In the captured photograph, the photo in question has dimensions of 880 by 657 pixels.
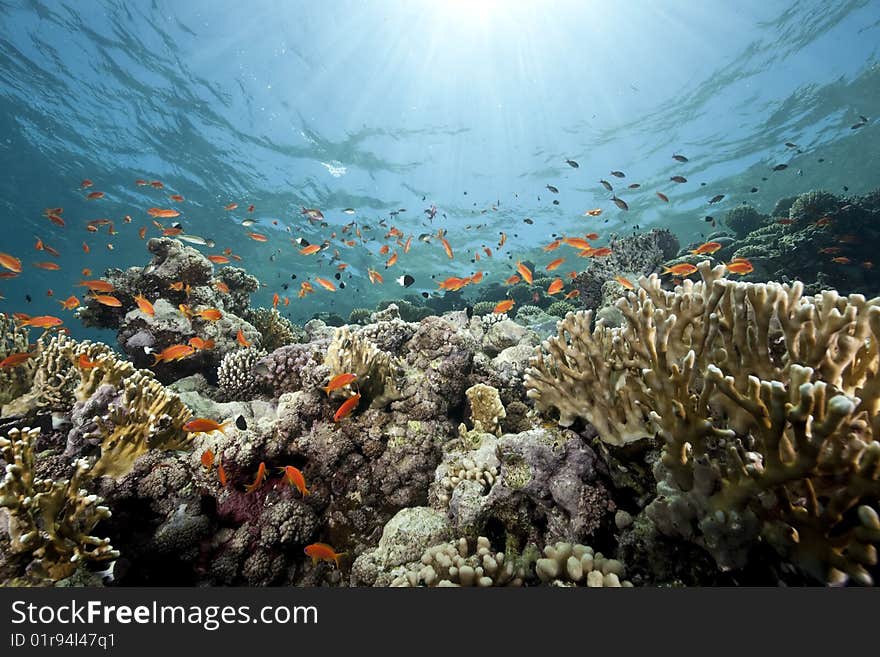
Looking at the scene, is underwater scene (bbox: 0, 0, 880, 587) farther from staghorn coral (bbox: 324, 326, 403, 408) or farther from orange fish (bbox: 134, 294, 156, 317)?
orange fish (bbox: 134, 294, 156, 317)

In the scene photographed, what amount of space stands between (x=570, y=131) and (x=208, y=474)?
32.7 meters

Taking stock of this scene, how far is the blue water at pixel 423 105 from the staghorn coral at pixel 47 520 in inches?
822

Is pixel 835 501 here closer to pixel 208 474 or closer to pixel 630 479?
pixel 630 479

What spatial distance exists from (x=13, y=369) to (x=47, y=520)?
4.10 meters

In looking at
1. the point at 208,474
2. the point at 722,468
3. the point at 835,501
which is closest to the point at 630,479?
the point at 722,468

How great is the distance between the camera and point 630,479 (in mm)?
2857

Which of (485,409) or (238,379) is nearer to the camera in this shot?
(485,409)

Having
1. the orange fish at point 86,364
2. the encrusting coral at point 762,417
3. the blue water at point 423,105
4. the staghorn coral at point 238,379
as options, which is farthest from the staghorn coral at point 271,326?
the blue water at point 423,105

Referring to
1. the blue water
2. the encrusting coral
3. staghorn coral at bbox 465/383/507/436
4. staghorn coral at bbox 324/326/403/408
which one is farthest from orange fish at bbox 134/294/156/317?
the blue water

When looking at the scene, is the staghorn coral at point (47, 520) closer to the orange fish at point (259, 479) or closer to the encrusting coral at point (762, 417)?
the orange fish at point (259, 479)

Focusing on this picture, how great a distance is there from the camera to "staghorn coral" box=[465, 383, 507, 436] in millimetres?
4605

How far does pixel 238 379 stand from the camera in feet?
19.5

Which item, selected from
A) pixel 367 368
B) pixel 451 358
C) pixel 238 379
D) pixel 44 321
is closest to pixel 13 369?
pixel 44 321

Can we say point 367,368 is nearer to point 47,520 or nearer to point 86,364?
point 47,520
